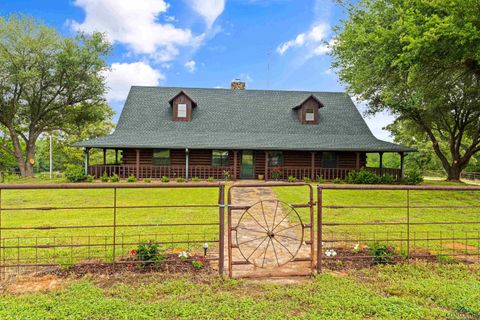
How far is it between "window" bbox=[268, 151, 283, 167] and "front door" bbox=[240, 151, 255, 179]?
127 centimetres

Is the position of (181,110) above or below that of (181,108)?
below

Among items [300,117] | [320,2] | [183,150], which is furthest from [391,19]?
[183,150]

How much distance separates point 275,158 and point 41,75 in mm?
19958

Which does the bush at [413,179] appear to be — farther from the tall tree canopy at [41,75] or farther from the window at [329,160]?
the tall tree canopy at [41,75]

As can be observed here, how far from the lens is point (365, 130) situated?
21031 mm

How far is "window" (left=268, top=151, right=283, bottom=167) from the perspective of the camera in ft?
64.7

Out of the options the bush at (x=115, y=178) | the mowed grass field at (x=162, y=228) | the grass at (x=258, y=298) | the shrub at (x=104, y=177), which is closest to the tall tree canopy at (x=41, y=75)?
the shrub at (x=104, y=177)

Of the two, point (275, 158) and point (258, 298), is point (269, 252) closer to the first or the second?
point (258, 298)

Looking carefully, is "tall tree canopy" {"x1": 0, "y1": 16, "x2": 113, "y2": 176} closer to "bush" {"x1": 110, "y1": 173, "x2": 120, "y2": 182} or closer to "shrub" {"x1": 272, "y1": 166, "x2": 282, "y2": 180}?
"bush" {"x1": 110, "y1": 173, "x2": 120, "y2": 182}

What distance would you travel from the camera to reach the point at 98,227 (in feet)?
19.2

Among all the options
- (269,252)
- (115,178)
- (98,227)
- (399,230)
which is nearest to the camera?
(269,252)

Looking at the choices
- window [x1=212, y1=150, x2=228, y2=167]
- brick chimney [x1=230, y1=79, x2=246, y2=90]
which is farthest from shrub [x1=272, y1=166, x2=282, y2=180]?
brick chimney [x1=230, y1=79, x2=246, y2=90]

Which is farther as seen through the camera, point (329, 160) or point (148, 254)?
point (329, 160)

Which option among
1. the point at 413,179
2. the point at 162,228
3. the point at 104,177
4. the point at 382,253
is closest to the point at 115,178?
the point at 104,177
